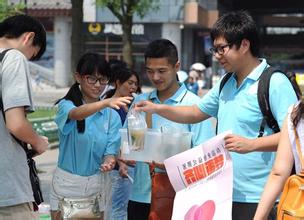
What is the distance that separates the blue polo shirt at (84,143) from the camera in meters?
4.05

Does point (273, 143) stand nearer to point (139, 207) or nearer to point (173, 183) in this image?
point (173, 183)

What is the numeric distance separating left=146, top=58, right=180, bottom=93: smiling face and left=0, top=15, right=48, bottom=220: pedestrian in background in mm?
789

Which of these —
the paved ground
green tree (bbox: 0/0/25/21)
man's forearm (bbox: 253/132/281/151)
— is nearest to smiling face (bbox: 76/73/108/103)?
man's forearm (bbox: 253/132/281/151)

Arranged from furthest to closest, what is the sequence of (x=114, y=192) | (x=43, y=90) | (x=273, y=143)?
(x=43, y=90) < (x=114, y=192) < (x=273, y=143)

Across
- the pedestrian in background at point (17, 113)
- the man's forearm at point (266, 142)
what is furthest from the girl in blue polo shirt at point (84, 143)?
the man's forearm at point (266, 142)

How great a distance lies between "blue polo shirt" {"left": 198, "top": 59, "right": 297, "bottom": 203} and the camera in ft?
10.5

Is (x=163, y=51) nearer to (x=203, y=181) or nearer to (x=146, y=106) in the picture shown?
(x=146, y=106)

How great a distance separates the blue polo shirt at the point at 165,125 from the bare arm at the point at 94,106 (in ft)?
1.02

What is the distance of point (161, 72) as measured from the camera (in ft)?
12.8

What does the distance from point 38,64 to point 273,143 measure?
34.2 m

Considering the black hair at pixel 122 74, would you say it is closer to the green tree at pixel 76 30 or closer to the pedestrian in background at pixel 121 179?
the pedestrian in background at pixel 121 179

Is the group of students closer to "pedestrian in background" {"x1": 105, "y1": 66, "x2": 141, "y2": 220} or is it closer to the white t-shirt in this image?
the white t-shirt

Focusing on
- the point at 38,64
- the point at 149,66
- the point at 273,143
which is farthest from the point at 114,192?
the point at 38,64

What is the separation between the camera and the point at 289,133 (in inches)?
111
